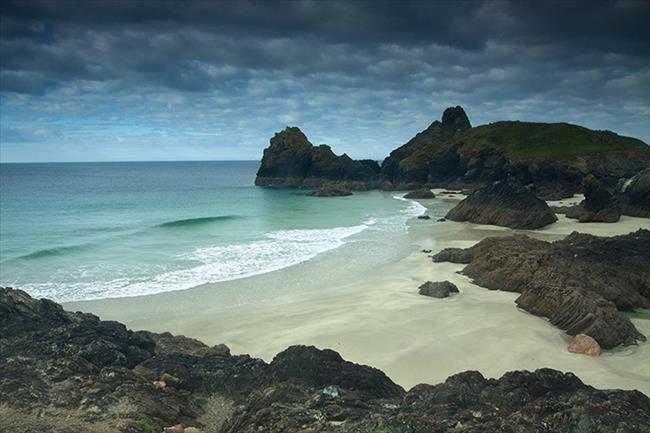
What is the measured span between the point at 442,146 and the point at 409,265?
7071cm

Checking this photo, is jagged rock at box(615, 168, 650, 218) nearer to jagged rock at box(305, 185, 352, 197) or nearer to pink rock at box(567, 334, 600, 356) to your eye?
pink rock at box(567, 334, 600, 356)

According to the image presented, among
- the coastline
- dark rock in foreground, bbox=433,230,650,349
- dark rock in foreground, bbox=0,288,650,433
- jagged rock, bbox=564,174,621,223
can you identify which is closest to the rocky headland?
jagged rock, bbox=564,174,621,223

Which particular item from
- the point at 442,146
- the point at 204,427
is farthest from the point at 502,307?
the point at 442,146

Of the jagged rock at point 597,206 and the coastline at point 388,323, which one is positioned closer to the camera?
the coastline at point 388,323

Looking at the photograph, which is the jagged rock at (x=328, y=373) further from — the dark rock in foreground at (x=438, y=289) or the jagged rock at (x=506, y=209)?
the jagged rock at (x=506, y=209)

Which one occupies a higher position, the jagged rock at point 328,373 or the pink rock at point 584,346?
the jagged rock at point 328,373

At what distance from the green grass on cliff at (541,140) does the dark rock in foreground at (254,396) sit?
66800 mm

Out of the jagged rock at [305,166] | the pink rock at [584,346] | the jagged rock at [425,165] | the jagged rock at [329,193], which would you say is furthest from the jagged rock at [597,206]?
the jagged rock at [305,166]

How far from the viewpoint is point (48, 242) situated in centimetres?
3197

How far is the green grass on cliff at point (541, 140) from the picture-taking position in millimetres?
68188

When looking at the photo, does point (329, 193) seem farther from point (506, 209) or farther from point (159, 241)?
point (159, 241)

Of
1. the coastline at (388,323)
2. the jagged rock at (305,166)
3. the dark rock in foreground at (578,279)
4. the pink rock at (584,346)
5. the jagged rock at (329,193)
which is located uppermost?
the jagged rock at (305,166)

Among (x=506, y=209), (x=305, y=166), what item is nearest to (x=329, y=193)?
(x=305, y=166)

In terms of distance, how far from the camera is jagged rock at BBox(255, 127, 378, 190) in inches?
3767
